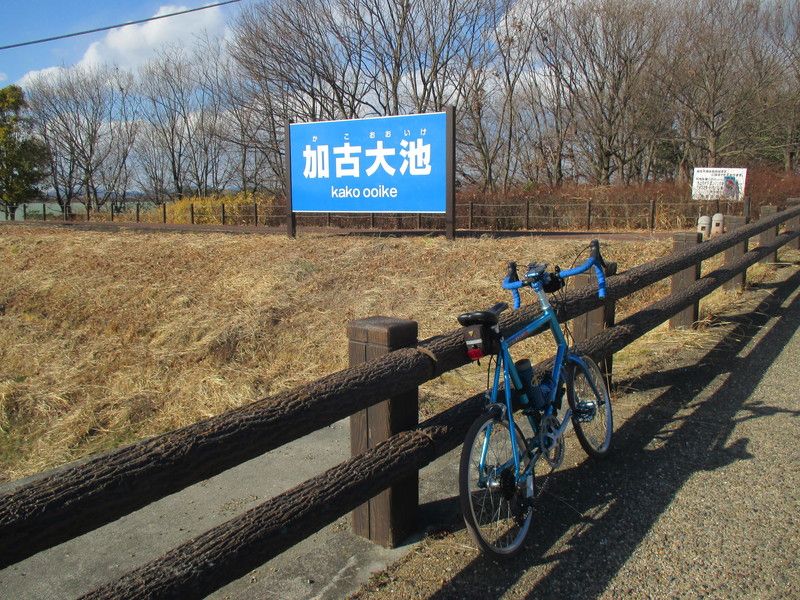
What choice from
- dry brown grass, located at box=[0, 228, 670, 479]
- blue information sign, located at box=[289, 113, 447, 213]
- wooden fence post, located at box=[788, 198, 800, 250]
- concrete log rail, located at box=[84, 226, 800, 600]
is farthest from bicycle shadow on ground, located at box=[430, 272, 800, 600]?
blue information sign, located at box=[289, 113, 447, 213]

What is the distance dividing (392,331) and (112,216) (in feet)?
121

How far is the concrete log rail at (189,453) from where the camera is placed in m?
1.72

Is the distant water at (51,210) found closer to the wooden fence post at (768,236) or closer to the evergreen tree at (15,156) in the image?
the evergreen tree at (15,156)

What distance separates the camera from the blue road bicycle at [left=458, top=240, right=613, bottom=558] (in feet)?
9.34

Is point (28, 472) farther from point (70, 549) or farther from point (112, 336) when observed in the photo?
point (112, 336)

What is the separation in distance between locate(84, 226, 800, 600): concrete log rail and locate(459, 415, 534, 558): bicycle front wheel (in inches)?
10.7

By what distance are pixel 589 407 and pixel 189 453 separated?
7.89 feet

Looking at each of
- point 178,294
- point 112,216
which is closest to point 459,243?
point 178,294

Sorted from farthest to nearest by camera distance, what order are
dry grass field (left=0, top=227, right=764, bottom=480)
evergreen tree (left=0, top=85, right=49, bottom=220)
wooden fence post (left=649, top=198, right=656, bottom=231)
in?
1. evergreen tree (left=0, top=85, right=49, bottom=220)
2. wooden fence post (left=649, top=198, right=656, bottom=231)
3. dry grass field (left=0, top=227, right=764, bottom=480)

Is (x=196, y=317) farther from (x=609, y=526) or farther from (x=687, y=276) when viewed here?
(x=609, y=526)

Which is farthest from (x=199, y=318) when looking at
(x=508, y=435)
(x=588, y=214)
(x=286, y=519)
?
(x=588, y=214)

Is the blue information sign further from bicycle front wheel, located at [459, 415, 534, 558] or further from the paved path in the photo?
bicycle front wheel, located at [459, 415, 534, 558]

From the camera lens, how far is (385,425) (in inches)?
121

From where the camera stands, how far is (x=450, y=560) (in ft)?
9.77
